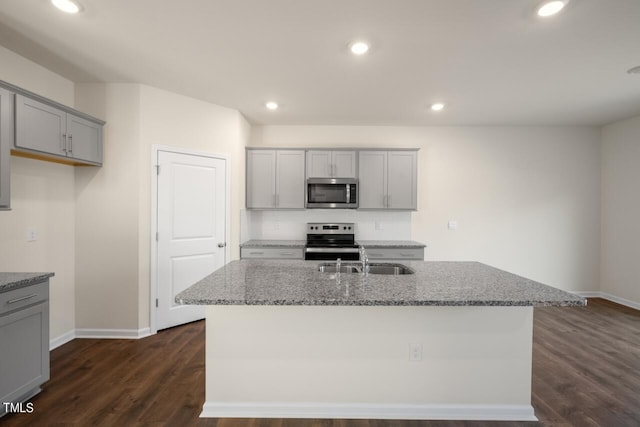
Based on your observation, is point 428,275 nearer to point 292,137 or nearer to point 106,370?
point 106,370

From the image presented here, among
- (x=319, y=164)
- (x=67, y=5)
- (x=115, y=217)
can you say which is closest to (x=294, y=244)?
(x=319, y=164)

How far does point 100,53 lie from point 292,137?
8.25 ft

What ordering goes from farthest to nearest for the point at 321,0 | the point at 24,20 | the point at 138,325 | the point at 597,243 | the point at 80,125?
the point at 597,243
the point at 138,325
the point at 80,125
the point at 24,20
the point at 321,0

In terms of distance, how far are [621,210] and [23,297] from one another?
6.69 metres

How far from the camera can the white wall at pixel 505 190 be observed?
4.57 meters

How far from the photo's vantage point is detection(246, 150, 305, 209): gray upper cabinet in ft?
14.0

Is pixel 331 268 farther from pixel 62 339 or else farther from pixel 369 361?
pixel 62 339

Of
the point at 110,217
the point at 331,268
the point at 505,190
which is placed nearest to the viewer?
the point at 331,268

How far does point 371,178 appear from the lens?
428 cm

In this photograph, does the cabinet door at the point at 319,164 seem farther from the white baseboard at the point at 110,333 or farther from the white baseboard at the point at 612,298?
the white baseboard at the point at 612,298

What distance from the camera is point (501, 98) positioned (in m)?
3.43

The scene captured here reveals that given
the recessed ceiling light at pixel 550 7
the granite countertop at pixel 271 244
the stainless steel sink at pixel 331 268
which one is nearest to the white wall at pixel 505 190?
the granite countertop at pixel 271 244

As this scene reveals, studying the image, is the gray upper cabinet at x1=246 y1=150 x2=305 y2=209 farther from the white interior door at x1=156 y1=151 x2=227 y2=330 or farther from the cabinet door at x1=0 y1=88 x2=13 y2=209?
the cabinet door at x1=0 y1=88 x2=13 y2=209

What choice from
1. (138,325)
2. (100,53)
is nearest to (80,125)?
(100,53)
